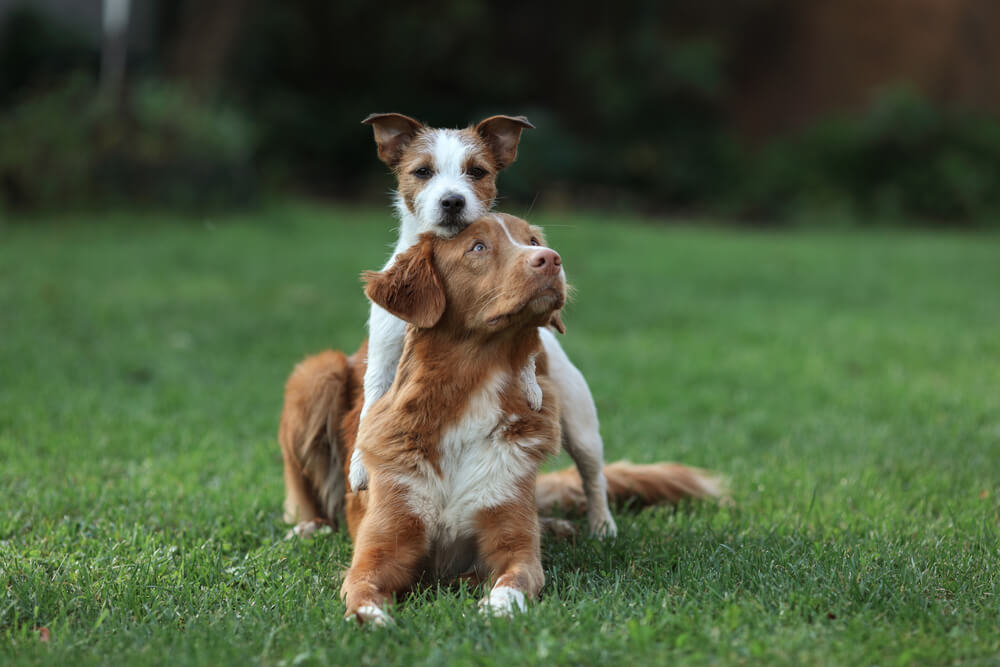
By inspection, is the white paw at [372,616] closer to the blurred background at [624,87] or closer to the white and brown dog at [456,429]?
the white and brown dog at [456,429]

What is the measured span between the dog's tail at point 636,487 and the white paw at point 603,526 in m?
0.31

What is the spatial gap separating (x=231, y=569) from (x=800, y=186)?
19.4 meters

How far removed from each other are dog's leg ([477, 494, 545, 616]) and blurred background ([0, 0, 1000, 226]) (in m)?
14.2

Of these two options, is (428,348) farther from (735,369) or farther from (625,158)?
(625,158)

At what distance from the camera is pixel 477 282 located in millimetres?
3494

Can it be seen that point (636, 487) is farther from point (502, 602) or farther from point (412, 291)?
point (412, 291)

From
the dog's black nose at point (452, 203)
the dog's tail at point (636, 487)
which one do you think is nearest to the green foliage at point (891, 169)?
the dog's tail at point (636, 487)

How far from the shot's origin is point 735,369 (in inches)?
308

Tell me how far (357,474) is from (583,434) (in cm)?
98

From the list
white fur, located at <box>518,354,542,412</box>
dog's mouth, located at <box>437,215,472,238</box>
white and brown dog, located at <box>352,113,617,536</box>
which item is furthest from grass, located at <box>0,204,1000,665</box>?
dog's mouth, located at <box>437,215,472,238</box>

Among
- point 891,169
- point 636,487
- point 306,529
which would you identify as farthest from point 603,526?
point 891,169

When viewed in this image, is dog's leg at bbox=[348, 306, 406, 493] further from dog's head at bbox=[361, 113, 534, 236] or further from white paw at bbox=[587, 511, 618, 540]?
white paw at bbox=[587, 511, 618, 540]

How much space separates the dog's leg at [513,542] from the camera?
343 centimetres

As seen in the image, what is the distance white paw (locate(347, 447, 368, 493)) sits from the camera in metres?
3.79
